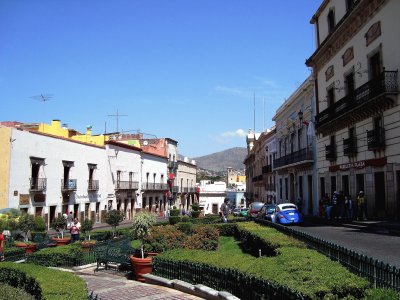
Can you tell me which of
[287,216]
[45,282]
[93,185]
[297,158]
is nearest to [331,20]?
[297,158]

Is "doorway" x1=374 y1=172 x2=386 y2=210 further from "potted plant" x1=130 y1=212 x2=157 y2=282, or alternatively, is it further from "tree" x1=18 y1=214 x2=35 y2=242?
"tree" x1=18 y1=214 x2=35 y2=242

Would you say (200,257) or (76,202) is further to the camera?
(76,202)

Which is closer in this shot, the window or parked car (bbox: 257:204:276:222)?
parked car (bbox: 257:204:276:222)

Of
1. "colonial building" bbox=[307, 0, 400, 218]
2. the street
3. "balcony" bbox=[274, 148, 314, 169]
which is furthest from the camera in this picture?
"balcony" bbox=[274, 148, 314, 169]

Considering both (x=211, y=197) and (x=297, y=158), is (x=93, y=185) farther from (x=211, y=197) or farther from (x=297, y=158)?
(x=211, y=197)

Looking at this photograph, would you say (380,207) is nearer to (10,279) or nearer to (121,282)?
(121,282)

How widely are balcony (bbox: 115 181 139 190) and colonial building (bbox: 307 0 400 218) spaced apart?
2144 cm

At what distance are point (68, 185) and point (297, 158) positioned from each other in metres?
18.3

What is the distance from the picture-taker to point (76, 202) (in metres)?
34.1

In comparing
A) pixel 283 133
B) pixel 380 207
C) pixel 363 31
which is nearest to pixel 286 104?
pixel 283 133

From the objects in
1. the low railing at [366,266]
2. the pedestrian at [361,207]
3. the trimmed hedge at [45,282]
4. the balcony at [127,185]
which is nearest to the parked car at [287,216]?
the pedestrian at [361,207]

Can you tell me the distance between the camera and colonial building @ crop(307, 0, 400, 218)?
58.3 feet

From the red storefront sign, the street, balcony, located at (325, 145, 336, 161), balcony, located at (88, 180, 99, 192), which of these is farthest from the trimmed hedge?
balcony, located at (88, 180, 99, 192)

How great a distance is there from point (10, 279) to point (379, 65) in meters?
17.5
